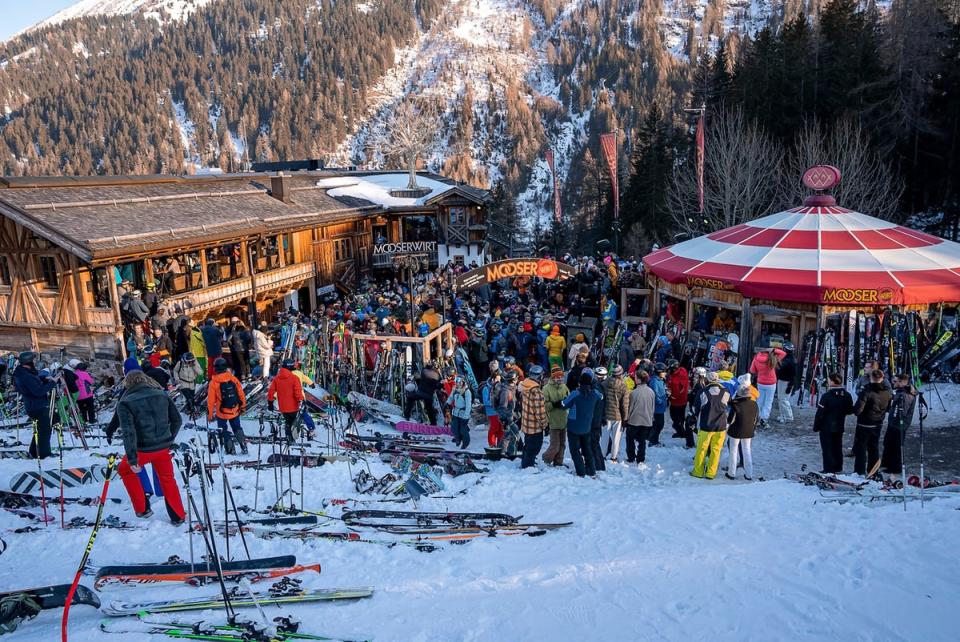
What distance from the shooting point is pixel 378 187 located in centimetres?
3438

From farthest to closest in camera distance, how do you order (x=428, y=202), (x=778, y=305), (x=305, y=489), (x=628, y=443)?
(x=428, y=202)
(x=778, y=305)
(x=628, y=443)
(x=305, y=489)

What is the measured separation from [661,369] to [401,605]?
22.6 feet

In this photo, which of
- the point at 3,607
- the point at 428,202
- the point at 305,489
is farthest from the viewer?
the point at 428,202

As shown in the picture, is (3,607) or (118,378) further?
(118,378)

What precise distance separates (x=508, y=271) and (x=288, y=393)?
24.3 feet

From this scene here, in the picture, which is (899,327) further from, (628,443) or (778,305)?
(628,443)

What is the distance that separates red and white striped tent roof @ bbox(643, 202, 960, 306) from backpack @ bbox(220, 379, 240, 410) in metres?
11.6

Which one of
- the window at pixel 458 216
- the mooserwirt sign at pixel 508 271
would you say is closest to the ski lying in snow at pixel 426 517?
the mooserwirt sign at pixel 508 271

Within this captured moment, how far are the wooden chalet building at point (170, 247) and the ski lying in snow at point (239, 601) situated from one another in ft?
42.7

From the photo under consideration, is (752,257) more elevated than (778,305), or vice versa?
(752,257)

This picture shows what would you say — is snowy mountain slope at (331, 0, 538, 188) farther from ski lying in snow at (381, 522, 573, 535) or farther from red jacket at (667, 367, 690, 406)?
ski lying in snow at (381, 522, 573, 535)

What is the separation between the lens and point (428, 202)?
31.6 m

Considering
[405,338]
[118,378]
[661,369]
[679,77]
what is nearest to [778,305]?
[661,369]

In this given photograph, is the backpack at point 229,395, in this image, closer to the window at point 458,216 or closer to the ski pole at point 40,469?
the ski pole at point 40,469
